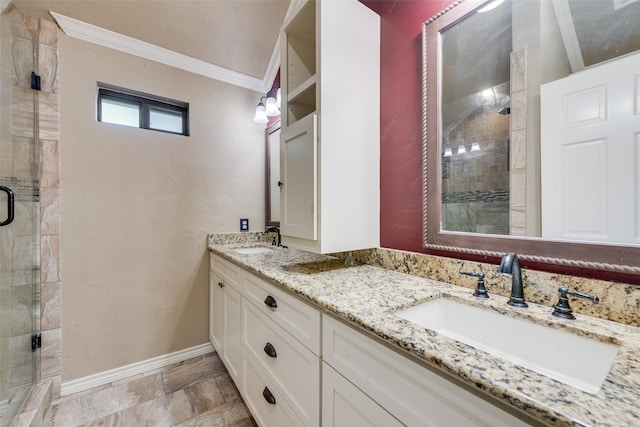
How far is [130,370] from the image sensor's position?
1.82 metres

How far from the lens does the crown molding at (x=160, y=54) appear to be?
1.64 m

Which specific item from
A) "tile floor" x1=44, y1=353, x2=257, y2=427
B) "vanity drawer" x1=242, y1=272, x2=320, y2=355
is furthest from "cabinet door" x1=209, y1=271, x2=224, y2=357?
"vanity drawer" x1=242, y1=272, x2=320, y2=355

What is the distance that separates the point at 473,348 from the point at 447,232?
0.59 m

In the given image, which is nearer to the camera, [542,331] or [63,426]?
[542,331]

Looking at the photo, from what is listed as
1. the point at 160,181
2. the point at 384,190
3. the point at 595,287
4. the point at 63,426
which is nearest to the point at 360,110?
the point at 384,190

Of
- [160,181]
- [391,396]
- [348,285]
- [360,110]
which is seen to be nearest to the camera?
[391,396]

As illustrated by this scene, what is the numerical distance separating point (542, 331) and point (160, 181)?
7.45 feet

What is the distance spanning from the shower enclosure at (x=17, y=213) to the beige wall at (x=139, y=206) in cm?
13

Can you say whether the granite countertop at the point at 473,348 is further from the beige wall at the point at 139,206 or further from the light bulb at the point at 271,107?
the light bulb at the point at 271,107

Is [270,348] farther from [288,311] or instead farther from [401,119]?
[401,119]

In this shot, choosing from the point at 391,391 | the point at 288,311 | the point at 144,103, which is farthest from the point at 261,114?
the point at 391,391

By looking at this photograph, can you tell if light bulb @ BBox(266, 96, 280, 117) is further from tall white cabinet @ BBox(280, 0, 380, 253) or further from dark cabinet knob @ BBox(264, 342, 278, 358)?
dark cabinet knob @ BBox(264, 342, 278, 358)

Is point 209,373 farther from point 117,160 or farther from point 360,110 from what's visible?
point 360,110

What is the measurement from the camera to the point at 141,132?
1.86 meters
